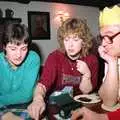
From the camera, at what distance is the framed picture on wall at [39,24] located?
15.0 feet

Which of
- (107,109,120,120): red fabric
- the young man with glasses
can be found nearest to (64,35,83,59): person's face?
the young man with glasses

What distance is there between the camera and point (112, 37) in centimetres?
96

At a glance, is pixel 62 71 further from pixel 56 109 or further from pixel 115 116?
pixel 115 116

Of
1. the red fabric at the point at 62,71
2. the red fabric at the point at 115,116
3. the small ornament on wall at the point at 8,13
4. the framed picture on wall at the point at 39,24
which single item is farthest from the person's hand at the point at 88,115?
the framed picture on wall at the point at 39,24

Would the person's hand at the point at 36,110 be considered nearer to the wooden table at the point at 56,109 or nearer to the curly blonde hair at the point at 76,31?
the wooden table at the point at 56,109

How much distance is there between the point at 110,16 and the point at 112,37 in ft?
0.25

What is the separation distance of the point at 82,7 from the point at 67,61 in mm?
3910

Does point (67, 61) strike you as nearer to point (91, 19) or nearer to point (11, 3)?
point (11, 3)

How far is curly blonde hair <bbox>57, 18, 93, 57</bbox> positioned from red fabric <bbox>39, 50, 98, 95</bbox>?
0.06 metres

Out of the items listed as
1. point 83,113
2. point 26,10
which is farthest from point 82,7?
point 83,113

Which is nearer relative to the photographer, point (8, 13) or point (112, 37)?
point (112, 37)

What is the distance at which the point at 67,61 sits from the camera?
141 cm

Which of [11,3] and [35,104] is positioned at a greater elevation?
[11,3]

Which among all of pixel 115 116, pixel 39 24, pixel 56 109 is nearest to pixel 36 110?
pixel 56 109
